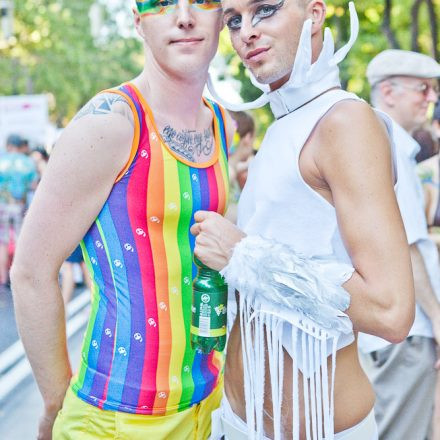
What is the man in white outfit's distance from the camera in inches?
58.9

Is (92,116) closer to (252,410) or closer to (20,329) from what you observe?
(20,329)

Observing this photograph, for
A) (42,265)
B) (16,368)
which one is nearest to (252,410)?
(42,265)

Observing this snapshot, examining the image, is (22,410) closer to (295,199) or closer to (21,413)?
(21,413)

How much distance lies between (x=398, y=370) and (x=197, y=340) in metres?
1.69

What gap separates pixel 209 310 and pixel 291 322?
0.23m

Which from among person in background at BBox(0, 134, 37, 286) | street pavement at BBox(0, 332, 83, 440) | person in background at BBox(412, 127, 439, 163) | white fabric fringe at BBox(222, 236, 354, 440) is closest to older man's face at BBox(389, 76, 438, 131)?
person in background at BBox(412, 127, 439, 163)

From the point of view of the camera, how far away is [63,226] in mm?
1701

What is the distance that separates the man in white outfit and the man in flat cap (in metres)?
1.02

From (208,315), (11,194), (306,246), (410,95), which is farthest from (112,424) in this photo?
(11,194)

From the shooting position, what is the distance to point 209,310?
1.66 meters

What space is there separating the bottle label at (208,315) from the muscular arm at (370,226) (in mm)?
358

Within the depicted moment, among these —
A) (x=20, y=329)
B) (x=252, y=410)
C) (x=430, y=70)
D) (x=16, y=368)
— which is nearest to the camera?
(x=252, y=410)

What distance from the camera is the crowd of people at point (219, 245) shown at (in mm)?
1521

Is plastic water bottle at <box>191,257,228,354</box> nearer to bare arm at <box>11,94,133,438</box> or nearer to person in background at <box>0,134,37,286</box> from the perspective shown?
bare arm at <box>11,94,133,438</box>
